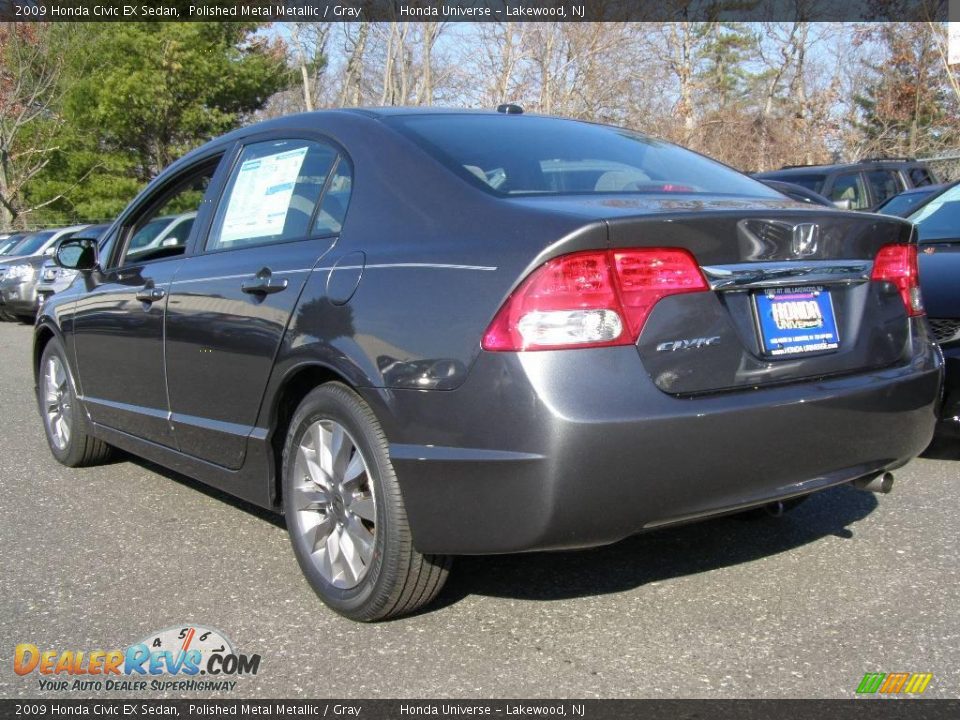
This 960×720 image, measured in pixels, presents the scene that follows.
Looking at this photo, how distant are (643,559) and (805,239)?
1387 mm

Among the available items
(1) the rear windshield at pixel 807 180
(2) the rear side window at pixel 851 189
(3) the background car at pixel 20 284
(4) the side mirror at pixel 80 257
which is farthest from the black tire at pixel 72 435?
(3) the background car at pixel 20 284

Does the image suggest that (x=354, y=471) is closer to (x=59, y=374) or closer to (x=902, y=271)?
(x=902, y=271)

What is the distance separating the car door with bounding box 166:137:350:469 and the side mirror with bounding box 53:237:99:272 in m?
1.21

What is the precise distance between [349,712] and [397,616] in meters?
0.58

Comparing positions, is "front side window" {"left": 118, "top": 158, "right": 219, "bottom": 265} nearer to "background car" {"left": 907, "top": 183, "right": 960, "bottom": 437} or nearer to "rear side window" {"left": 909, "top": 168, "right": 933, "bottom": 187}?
"background car" {"left": 907, "top": 183, "right": 960, "bottom": 437}

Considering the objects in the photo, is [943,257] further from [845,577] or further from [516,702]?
[516,702]

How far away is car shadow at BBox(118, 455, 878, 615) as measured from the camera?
3.66m

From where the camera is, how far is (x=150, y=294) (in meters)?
4.52

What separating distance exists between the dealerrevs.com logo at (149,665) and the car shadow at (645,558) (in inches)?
26.6

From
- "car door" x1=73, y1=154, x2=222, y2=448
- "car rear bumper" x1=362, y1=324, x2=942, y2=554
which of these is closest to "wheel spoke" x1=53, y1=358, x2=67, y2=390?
"car door" x1=73, y1=154, x2=222, y2=448

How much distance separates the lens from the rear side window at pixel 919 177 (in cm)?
1301

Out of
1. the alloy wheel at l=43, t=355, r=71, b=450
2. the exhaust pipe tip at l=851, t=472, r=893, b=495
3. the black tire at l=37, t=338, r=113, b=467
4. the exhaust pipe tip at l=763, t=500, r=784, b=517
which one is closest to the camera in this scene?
the exhaust pipe tip at l=851, t=472, r=893, b=495

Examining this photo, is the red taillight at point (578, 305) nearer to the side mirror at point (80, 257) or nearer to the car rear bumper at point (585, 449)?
the car rear bumper at point (585, 449)

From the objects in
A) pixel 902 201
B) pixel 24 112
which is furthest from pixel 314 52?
pixel 902 201
